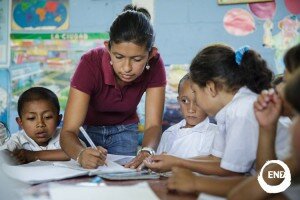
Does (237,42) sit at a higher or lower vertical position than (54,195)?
higher

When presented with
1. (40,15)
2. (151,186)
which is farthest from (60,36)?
(151,186)

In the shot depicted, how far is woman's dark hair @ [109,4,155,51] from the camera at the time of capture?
1.34 m

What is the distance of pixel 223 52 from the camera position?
121 centimetres

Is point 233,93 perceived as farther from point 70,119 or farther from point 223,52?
point 70,119

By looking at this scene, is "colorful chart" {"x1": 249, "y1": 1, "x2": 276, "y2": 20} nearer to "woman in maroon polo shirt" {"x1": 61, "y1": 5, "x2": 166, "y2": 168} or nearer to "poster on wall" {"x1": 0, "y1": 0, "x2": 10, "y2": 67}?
"woman in maroon polo shirt" {"x1": 61, "y1": 5, "x2": 166, "y2": 168}

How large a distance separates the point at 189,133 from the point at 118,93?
37cm

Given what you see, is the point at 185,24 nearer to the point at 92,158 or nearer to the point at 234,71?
the point at 234,71

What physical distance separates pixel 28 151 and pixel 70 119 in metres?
0.22

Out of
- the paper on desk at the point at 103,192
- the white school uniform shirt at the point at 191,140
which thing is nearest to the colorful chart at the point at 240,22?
the white school uniform shirt at the point at 191,140

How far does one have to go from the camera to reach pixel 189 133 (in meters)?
1.73

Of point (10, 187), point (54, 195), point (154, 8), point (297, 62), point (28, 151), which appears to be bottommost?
point (28, 151)

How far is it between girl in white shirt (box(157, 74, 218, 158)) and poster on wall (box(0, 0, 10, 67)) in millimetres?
1457

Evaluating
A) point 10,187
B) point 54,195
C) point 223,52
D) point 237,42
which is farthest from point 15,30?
point 10,187

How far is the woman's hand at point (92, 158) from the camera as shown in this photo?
1149 millimetres
